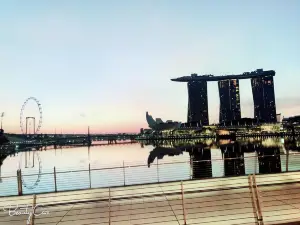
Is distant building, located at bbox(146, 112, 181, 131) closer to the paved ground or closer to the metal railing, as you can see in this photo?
the metal railing

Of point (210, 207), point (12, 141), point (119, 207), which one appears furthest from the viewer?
point (12, 141)

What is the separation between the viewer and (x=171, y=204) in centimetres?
702

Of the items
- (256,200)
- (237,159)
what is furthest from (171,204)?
(237,159)

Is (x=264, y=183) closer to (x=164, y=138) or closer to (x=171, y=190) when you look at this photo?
(x=171, y=190)

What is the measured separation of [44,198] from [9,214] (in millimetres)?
1075

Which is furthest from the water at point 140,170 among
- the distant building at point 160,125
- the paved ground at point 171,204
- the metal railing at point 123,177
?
the distant building at point 160,125

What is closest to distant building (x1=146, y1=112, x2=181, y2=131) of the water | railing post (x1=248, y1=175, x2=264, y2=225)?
the water

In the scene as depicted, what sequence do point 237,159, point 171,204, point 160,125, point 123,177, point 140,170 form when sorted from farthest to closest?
1. point 160,125
2. point 237,159
3. point 140,170
4. point 123,177
5. point 171,204

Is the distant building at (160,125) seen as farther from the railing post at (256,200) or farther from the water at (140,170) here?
the railing post at (256,200)

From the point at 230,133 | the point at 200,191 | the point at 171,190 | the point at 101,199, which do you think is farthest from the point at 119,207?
the point at 230,133

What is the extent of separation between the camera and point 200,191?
802 centimetres

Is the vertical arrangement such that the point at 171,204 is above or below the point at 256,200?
below

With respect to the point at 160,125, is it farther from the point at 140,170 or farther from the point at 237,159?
the point at 140,170

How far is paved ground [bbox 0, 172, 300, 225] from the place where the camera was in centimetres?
574
